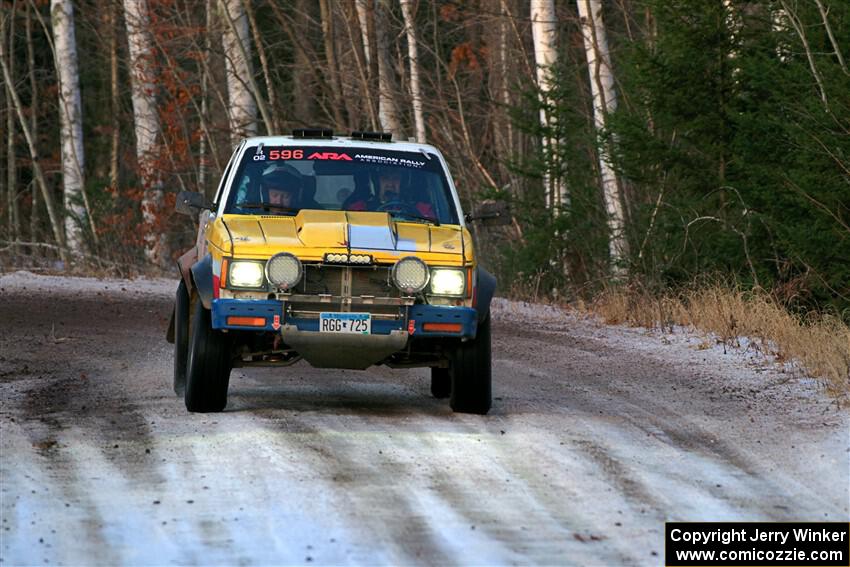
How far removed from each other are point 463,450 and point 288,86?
Answer: 117 feet

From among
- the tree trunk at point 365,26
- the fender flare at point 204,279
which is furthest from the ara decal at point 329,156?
the tree trunk at point 365,26

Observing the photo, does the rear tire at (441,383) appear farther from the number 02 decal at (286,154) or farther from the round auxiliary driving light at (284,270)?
the round auxiliary driving light at (284,270)

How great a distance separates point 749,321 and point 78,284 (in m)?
11.3

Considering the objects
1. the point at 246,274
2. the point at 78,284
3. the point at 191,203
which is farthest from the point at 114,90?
the point at 246,274

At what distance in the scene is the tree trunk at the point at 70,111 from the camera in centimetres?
3038

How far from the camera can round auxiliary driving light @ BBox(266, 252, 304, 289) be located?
381 inches

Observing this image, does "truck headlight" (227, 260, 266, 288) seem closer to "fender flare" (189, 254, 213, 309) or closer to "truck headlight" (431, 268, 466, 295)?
"fender flare" (189, 254, 213, 309)

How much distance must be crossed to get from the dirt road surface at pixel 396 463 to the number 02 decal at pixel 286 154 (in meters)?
1.70

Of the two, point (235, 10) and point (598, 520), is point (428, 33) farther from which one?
point (598, 520)

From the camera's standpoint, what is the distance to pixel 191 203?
36.2 ft

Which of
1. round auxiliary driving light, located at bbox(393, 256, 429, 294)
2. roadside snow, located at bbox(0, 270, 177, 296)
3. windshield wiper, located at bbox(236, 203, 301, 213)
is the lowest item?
roadside snow, located at bbox(0, 270, 177, 296)

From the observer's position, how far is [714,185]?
19.3 meters

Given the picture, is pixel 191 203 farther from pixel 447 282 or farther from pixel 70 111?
pixel 70 111

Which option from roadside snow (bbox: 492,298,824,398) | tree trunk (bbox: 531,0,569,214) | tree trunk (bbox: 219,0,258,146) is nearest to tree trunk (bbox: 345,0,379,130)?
tree trunk (bbox: 219,0,258,146)
